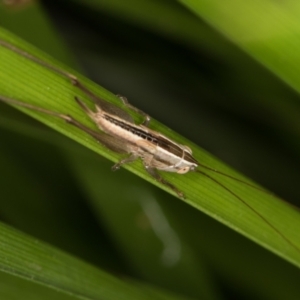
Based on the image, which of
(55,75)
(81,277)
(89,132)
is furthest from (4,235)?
(55,75)

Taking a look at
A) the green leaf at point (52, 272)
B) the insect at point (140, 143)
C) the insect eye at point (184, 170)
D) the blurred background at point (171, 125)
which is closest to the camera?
the green leaf at point (52, 272)

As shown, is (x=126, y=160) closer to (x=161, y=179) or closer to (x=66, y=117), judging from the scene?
(x=161, y=179)

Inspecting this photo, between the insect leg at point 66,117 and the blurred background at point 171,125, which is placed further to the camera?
the blurred background at point 171,125

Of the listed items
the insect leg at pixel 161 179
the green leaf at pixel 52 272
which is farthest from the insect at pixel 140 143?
the green leaf at pixel 52 272

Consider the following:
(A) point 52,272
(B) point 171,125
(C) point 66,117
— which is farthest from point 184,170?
(B) point 171,125

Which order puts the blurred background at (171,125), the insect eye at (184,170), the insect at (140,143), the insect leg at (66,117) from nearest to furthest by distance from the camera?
the insect leg at (66,117), the insect at (140,143), the insect eye at (184,170), the blurred background at (171,125)

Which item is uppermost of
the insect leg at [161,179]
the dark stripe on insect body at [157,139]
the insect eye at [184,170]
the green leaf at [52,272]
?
the dark stripe on insect body at [157,139]

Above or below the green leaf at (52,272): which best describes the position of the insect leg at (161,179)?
A: above

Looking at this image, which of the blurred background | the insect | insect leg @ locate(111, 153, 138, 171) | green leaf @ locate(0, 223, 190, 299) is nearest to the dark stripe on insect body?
the insect

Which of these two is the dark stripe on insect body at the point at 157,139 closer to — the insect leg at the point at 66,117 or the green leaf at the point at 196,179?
the green leaf at the point at 196,179
